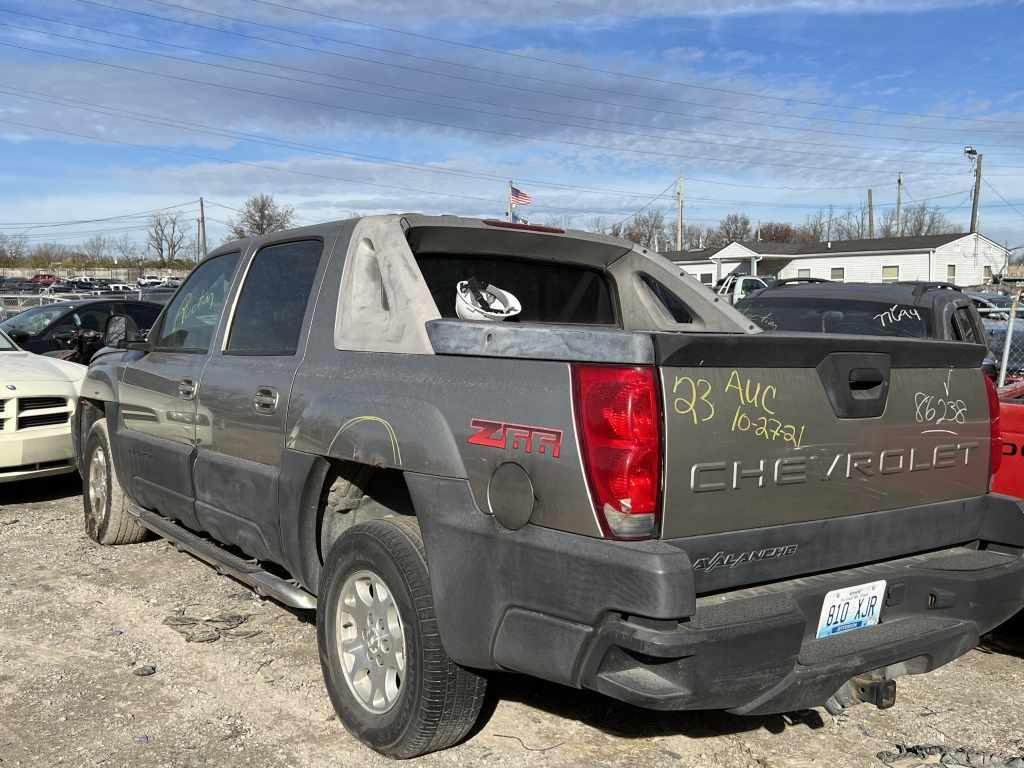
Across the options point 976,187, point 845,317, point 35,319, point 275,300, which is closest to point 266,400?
point 275,300

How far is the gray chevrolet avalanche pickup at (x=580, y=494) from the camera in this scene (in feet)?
8.58

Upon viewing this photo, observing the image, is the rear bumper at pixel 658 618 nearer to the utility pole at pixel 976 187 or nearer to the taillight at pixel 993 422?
the taillight at pixel 993 422

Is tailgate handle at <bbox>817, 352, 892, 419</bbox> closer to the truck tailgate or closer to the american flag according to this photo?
the truck tailgate

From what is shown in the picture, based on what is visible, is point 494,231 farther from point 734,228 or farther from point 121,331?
point 734,228

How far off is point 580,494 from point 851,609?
3.41 feet

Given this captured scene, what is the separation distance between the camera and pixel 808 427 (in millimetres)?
2879

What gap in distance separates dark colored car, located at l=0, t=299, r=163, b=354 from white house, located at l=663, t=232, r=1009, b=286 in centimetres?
3823

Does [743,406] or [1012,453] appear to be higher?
[743,406]

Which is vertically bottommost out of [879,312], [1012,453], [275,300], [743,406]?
[1012,453]

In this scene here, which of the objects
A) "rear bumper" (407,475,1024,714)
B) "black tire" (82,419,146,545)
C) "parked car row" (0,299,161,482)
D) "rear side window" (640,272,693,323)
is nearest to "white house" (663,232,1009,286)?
"parked car row" (0,299,161,482)

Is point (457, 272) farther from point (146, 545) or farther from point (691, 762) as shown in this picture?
point (146, 545)

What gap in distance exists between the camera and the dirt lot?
11.5ft

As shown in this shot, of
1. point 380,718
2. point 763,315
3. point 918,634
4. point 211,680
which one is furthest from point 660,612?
point 763,315

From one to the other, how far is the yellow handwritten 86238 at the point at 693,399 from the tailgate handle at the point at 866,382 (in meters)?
0.60
